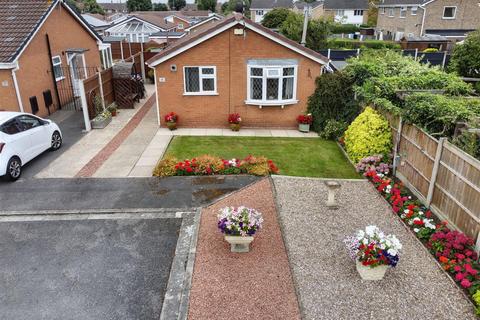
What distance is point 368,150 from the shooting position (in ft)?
40.4

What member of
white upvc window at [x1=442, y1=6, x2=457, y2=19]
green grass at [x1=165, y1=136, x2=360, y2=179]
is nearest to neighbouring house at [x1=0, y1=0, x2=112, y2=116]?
green grass at [x1=165, y1=136, x2=360, y2=179]

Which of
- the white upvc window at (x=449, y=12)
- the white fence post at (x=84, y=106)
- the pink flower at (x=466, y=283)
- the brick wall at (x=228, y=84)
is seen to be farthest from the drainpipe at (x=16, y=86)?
the white upvc window at (x=449, y=12)

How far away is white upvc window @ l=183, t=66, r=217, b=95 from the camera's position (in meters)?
16.3

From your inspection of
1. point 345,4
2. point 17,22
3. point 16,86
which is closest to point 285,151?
point 16,86

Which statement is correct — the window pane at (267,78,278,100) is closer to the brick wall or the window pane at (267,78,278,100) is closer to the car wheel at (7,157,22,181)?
the brick wall

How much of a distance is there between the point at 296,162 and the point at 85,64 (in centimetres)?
1643

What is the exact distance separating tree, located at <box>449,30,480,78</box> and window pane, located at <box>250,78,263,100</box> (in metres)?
14.1

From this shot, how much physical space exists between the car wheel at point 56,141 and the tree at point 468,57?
22625 mm

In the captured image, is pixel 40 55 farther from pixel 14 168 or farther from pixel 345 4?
pixel 345 4

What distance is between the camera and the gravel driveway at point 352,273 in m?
6.35

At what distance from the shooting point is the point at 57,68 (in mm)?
20000

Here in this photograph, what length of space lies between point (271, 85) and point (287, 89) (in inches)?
30.5

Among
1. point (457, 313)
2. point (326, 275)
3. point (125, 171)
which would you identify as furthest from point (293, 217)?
point (125, 171)

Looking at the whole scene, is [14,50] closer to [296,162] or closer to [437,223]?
[296,162]
